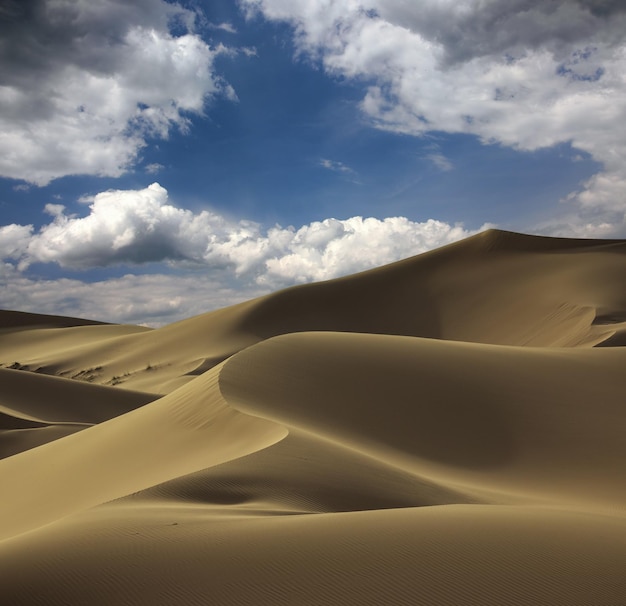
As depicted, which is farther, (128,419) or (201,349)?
(201,349)

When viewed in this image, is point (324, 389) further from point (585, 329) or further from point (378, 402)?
point (585, 329)

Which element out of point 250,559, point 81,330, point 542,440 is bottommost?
point 542,440

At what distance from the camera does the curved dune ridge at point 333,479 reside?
417 cm

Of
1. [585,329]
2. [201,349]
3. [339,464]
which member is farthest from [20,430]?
[201,349]

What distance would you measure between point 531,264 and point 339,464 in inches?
1520

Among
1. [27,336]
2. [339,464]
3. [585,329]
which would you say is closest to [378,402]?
[339,464]

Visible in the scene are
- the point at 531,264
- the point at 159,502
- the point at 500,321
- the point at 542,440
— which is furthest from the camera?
the point at 531,264

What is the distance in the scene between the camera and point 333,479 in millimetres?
7582

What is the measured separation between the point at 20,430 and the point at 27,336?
5971cm

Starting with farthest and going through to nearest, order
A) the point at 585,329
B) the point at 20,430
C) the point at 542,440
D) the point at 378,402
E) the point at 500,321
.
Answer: the point at 500,321 → the point at 585,329 → the point at 20,430 → the point at 378,402 → the point at 542,440

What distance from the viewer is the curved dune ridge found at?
4172mm

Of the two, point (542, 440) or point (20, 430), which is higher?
point (20, 430)

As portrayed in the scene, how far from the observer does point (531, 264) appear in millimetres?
43938

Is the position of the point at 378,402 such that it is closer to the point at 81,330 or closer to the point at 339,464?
the point at 339,464
